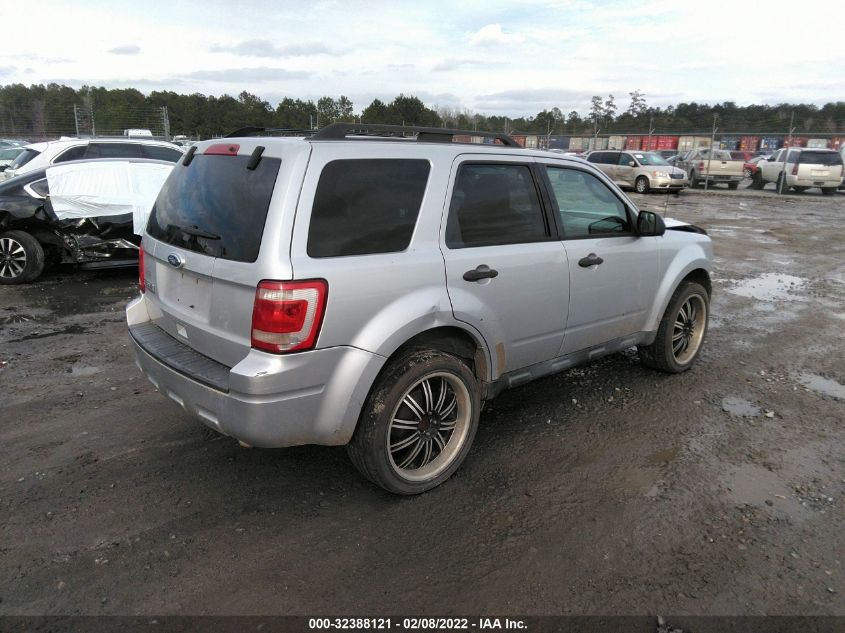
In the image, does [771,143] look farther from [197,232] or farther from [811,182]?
[197,232]

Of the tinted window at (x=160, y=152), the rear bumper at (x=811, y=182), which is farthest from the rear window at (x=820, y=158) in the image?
the tinted window at (x=160, y=152)

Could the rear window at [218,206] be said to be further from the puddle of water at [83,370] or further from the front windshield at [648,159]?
the front windshield at [648,159]

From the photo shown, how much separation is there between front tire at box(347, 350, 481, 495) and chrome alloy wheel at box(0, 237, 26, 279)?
6842 millimetres

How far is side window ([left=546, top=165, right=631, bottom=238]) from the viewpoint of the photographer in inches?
158

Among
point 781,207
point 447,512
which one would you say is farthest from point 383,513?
point 781,207

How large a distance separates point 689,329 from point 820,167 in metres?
23.1

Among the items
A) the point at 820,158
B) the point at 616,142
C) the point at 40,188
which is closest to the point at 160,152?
the point at 40,188

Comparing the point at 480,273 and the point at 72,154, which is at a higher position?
the point at 72,154

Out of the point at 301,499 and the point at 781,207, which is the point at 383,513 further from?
the point at 781,207

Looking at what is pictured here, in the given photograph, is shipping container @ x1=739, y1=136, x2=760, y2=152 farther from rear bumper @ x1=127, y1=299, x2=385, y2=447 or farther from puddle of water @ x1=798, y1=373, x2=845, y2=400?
rear bumper @ x1=127, y1=299, x2=385, y2=447

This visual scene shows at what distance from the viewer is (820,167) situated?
23203 mm

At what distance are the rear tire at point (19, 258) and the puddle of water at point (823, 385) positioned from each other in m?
8.78

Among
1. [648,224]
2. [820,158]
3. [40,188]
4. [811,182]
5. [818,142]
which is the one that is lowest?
[811,182]

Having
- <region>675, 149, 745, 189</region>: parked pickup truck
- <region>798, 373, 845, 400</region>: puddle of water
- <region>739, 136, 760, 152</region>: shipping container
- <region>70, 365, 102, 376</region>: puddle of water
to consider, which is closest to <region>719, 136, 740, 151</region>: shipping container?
<region>739, 136, 760, 152</region>: shipping container
